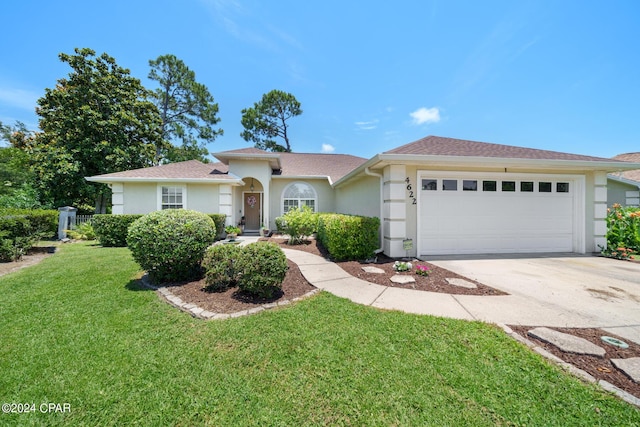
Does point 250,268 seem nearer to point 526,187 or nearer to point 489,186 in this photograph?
point 489,186

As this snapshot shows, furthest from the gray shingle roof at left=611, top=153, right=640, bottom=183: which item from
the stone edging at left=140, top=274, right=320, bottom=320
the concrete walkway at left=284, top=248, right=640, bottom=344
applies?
the stone edging at left=140, top=274, right=320, bottom=320

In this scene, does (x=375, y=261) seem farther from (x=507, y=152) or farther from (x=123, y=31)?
(x=123, y=31)

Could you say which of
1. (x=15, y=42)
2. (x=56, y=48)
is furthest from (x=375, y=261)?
(x=56, y=48)

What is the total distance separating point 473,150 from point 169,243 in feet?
28.2

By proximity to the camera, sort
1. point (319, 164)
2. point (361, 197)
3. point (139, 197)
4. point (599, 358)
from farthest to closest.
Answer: point (319, 164) → point (139, 197) → point (361, 197) → point (599, 358)

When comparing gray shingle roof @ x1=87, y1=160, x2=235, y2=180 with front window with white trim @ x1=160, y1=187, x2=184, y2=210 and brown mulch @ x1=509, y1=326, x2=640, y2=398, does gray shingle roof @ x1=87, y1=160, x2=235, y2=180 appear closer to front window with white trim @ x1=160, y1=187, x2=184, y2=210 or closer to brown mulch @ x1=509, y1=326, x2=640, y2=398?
front window with white trim @ x1=160, y1=187, x2=184, y2=210

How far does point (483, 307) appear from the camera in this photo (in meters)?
3.47

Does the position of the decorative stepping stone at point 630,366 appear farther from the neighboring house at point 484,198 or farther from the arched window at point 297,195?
the arched window at point 297,195

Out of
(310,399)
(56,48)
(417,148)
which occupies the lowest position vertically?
(310,399)

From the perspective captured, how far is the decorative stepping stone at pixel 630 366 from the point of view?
2.10 meters

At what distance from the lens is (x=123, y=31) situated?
28.7 feet

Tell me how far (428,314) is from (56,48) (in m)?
25.4

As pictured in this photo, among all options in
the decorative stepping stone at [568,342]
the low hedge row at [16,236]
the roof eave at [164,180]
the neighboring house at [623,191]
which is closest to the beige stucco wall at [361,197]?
the decorative stepping stone at [568,342]

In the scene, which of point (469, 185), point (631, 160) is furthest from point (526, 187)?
point (631, 160)
